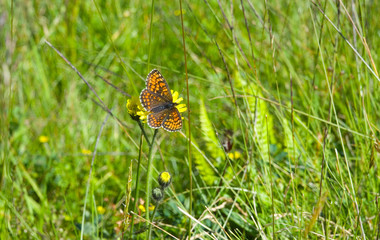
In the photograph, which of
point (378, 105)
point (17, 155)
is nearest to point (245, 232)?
point (378, 105)

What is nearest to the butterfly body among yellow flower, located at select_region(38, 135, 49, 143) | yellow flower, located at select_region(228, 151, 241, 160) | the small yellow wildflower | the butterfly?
the butterfly

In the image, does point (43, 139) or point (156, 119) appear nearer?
point (156, 119)

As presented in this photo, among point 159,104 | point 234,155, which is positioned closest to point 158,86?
point 159,104

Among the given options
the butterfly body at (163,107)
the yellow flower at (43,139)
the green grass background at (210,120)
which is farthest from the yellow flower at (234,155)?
the yellow flower at (43,139)

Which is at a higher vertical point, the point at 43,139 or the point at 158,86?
the point at 158,86

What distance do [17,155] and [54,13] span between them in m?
1.27

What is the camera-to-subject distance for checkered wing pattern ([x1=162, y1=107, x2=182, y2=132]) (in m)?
1.27

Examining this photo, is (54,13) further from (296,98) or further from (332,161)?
(332,161)

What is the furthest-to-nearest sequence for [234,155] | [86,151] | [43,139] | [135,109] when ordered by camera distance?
[43,139] < [86,151] < [234,155] < [135,109]

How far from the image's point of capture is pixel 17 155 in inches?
79.7

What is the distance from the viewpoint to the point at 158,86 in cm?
138

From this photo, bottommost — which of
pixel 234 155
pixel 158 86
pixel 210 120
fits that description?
pixel 234 155

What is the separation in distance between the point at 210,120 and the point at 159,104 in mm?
825

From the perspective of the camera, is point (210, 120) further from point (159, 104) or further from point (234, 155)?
point (159, 104)
